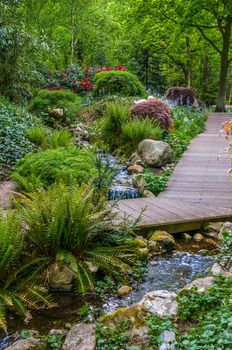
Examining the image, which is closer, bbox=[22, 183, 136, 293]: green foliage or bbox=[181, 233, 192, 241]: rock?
bbox=[22, 183, 136, 293]: green foliage

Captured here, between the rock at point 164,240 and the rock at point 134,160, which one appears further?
the rock at point 134,160

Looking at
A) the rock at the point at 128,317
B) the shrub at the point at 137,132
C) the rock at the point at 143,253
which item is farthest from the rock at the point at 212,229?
the shrub at the point at 137,132

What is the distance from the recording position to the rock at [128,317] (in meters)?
3.14

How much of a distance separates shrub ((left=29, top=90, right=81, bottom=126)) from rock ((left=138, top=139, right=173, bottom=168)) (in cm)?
345

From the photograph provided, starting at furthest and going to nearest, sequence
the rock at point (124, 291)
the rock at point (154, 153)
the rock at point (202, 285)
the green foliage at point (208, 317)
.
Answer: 1. the rock at point (154, 153)
2. the rock at point (124, 291)
3. the rock at point (202, 285)
4. the green foliage at point (208, 317)

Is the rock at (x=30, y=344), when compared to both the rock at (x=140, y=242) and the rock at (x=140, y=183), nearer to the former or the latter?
the rock at (x=140, y=242)

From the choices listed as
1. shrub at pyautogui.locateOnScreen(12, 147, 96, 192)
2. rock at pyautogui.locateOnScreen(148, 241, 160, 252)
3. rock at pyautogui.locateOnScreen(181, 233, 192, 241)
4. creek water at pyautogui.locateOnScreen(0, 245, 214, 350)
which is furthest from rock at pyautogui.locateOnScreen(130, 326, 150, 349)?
shrub at pyautogui.locateOnScreen(12, 147, 96, 192)

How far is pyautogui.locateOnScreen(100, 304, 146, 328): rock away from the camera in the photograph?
3.14 metres

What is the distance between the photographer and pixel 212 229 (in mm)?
5723

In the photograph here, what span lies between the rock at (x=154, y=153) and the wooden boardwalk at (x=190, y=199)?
334 mm

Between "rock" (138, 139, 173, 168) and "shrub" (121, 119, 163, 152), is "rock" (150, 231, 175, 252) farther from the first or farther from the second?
"shrub" (121, 119, 163, 152)

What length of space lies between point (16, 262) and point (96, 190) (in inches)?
68.0

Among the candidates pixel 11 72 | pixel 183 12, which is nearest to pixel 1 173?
pixel 11 72

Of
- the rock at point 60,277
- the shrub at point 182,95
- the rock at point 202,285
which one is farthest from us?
the shrub at point 182,95
